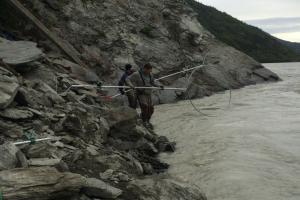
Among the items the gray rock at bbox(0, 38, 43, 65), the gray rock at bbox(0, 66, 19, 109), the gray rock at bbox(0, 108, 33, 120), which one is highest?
the gray rock at bbox(0, 38, 43, 65)

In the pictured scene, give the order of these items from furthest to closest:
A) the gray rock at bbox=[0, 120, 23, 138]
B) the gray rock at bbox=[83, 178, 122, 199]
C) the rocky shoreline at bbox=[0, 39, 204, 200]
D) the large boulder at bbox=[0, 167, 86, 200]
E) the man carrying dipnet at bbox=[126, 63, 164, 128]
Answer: the man carrying dipnet at bbox=[126, 63, 164, 128] < the gray rock at bbox=[0, 120, 23, 138] < the gray rock at bbox=[83, 178, 122, 199] < the rocky shoreline at bbox=[0, 39, 204, 200] < the large boulder at bbox=[0, 167, 86, 200]

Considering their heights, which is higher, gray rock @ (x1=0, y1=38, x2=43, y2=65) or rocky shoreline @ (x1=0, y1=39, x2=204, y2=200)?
gray rock @ (x1=0, y1=38, x2=43, y2=65)

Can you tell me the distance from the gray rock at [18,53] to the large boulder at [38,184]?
22.3 ft

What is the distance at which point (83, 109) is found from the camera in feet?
39.4

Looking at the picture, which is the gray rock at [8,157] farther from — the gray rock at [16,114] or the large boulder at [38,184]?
the gray rock at [16,114]

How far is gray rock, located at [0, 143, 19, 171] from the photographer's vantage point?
21.7 ft

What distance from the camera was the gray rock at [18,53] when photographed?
42.8ft

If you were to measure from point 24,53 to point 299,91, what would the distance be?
19785 mm

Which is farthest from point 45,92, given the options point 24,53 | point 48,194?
point 48,194

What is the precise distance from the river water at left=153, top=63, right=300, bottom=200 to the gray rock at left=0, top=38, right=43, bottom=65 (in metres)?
4.93

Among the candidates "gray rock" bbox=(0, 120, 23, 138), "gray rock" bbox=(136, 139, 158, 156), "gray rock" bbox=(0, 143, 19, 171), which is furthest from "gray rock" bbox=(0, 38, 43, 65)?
"gray rock" bbox=(0, 143, 19, 171)

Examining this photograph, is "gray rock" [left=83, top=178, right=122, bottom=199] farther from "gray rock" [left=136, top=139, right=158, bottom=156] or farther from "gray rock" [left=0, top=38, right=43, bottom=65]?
"gray rock" [left=0, top=38, right=43, bottom=65]

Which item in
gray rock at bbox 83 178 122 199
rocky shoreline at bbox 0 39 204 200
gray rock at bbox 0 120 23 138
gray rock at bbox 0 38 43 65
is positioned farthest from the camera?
gray rock at bbox 0 38 43 65

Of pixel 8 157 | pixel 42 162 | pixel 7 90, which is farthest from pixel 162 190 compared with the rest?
pixel 7 90
